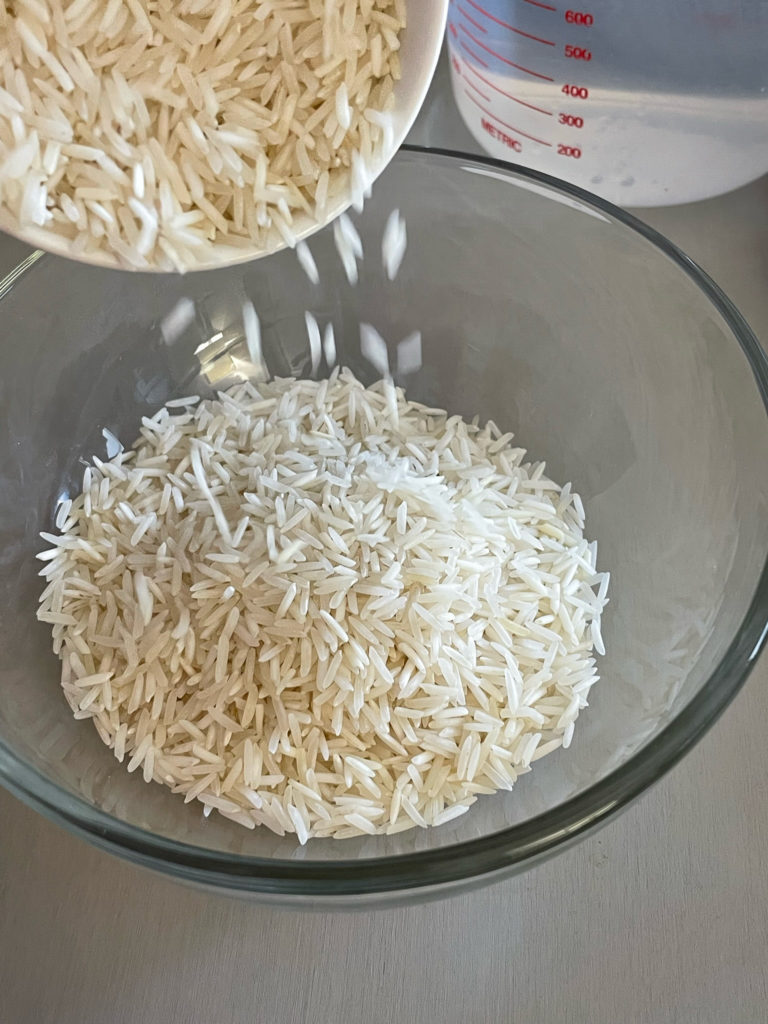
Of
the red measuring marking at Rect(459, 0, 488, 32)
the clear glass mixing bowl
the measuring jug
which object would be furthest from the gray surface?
the red measuring marking at Rect(459, 0, 488, 32)

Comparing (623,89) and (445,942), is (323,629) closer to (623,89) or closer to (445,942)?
(445,942)

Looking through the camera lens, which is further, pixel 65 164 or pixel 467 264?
pixel 467 264

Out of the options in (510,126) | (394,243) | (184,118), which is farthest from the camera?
(510,126)

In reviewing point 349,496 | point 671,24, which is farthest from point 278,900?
point 671,24

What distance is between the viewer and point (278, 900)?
0.48 meters

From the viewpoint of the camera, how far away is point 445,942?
2.15ft

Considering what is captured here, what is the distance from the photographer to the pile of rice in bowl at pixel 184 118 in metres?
0.56

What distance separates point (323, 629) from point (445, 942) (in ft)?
0.85

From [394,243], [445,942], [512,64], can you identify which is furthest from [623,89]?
[445,942]

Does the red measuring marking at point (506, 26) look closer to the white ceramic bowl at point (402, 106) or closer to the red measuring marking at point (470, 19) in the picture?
the red measuring marking at point (470, 19)

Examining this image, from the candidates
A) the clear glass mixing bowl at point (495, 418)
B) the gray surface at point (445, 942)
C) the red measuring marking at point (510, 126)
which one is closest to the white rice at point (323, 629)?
the clear glass mixing bowl at point (495, 418)

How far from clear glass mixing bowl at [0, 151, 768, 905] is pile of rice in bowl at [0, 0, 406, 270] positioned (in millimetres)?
156

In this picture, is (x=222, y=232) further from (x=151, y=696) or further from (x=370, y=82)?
(x=151, y=696)

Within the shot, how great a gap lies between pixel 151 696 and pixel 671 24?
731 mm
